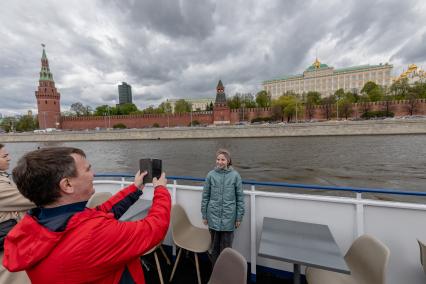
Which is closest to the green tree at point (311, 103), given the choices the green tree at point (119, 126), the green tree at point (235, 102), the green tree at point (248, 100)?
the green tree at point (248, 100)

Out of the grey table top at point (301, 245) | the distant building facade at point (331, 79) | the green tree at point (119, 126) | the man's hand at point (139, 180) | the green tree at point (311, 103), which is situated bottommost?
the grey table top at point (301, 245)

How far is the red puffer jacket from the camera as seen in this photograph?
2.00ft

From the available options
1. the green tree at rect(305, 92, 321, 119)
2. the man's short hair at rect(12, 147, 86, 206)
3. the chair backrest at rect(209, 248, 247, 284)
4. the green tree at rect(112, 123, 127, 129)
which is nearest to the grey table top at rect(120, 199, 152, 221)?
the chair backrest at rect(209, 248, 247, 284)

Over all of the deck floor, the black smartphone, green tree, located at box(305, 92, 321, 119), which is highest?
green tree, located at box(305, 92, 321, 119)

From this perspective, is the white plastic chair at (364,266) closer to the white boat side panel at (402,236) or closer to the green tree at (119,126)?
the white boat side panel at (402,236)

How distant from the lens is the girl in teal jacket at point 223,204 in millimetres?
1922

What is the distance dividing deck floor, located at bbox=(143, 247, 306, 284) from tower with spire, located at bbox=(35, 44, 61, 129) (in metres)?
46.4

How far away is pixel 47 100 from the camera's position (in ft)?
134

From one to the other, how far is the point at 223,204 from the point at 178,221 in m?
0.55

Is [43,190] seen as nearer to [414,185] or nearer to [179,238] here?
[179,238]

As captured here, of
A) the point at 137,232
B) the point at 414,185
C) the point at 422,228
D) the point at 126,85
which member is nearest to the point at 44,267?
the point at 137,232

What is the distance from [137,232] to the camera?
0.71 metres

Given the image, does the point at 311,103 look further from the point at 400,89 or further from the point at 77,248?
the point at 77,248

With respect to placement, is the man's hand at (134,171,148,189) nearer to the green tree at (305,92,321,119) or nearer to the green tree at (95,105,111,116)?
the green tree at (305,92,321,119)
